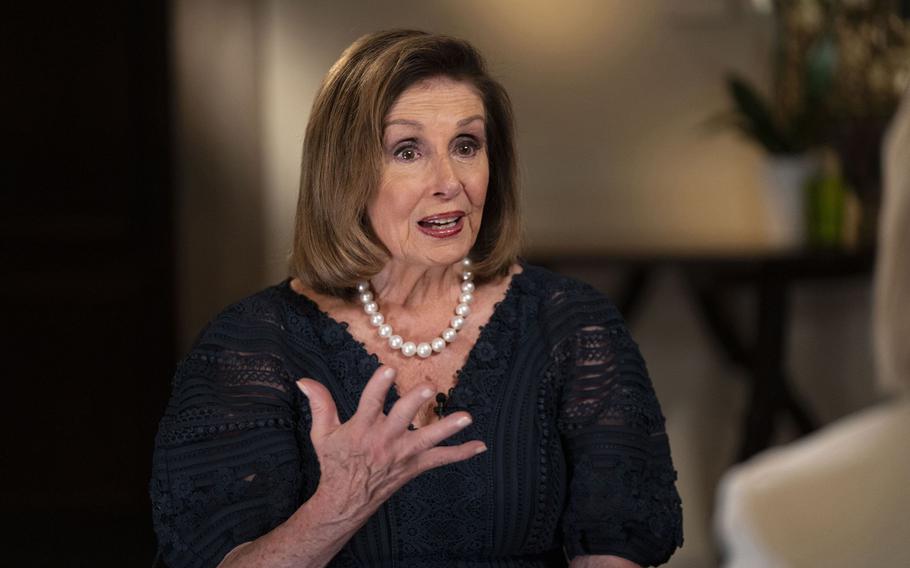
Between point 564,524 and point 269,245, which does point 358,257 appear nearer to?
point 564,524

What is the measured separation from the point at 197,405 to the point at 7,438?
2283mm

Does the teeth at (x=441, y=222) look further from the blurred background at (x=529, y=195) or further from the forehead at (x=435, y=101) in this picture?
the blurred background at (x=529, y=195)

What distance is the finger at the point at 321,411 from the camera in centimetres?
125

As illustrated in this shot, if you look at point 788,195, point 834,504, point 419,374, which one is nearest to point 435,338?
point 419,374

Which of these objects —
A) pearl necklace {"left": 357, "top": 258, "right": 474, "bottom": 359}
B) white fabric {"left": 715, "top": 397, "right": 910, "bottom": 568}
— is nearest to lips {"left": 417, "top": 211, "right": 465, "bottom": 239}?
pearl necklace {"left": 357, "top": 258, "right": 474, "bottom": 359}

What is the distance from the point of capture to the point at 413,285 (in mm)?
1607

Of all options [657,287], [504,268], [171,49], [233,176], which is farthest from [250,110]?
[504,268]

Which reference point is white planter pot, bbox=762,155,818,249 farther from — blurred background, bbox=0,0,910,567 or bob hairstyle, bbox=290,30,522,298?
bob hairstyle, bbox=290,30,522,298

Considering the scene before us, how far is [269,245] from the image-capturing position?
418cm

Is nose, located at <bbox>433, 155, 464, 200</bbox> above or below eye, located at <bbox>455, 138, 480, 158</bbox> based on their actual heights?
below

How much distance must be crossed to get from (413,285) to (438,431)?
1.40 ft

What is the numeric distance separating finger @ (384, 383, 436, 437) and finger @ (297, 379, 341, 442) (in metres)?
0.06

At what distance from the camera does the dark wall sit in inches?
138

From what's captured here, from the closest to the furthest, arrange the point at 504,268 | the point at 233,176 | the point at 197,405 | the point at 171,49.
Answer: the point at 197,405, the point at 504,268, the point at 171,49, the point at 233,176
